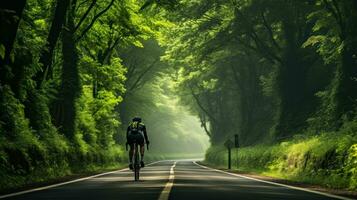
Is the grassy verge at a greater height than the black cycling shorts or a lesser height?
lesser

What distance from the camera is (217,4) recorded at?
114ft

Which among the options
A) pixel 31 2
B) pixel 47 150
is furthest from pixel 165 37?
pixel 47 150

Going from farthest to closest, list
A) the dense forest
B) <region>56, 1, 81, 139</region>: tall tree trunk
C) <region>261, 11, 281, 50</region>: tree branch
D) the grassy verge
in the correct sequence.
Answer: <region>261, 11, 281, 50</region>: tree branch
<region>56, 1, 81, 139</region>: tall tree trunk
the dense forest
the grassy verge

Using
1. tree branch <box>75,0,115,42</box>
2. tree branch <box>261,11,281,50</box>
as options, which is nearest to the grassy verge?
tree branch <box>261,11,281,50</box>

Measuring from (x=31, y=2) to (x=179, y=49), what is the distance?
44.2 feet

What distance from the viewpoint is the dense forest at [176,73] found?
784 inches

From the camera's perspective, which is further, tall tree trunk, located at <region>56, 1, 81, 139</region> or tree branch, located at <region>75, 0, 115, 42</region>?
tall tree trunk, located at <region>56, 1, 81, 139</region>

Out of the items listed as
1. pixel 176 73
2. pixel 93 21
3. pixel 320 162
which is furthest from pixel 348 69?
pixel 176 73

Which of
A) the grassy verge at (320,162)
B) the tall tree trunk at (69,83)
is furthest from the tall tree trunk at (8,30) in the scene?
the tall tree trunk at (69,83)

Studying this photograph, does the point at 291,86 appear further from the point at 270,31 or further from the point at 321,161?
the point at 321,161

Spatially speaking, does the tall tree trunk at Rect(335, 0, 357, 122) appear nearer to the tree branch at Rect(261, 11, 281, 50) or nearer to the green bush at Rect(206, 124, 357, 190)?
the green bush at Rect(206, 124, 357, 190)

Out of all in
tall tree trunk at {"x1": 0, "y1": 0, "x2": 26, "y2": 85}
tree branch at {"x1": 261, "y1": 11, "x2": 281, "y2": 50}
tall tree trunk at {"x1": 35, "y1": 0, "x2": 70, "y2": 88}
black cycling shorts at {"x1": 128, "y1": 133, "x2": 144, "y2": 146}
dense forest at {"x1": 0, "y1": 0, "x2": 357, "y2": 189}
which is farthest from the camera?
tree branch at {"x1": 261, "y1": 11, "x2": 281, "y2": 50}

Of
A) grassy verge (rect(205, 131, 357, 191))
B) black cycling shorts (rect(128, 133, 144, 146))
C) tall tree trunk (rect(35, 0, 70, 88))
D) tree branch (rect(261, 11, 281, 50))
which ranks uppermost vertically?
tree branch (rect(261, 11, 281, 50))

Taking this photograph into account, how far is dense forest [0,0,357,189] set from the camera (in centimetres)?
1992
